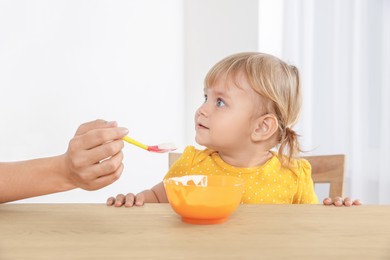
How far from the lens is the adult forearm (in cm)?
97

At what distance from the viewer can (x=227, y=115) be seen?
1.43 meters

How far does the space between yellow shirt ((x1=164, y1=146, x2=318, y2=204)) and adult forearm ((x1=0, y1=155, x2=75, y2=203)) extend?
0.54m

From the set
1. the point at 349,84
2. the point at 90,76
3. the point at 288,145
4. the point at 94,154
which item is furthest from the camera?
the point at 90,76

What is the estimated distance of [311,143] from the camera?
2773 mm

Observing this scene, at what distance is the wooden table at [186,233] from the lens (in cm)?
70

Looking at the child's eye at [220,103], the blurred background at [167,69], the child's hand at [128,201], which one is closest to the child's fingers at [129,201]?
the child's hand at [128,201]

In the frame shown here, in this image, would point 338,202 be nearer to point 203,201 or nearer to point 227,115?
point 203,201

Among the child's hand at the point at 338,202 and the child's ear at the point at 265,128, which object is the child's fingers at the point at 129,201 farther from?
the child's ear at the point at 265,128

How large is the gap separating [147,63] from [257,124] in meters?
1.71

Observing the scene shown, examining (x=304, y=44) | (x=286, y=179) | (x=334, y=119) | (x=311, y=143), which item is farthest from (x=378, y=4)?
(x=286, y=179)

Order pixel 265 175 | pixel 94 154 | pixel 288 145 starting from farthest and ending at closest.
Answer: pixel 288 145
pixel 265 175
pixel 94 154

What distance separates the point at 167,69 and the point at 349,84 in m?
1.07

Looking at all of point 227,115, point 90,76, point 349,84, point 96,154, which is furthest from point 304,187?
point 90,76

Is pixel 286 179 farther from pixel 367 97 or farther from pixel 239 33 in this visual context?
pixel 239 33
